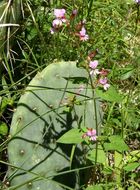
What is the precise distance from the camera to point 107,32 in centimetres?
291

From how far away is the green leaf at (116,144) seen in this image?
1.67m

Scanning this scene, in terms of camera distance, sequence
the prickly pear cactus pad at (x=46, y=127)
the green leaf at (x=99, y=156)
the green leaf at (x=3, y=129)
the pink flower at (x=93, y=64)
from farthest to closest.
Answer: the green leaf at (x=3, y=129) → the prickly pear cactus pad at (x=46, y=127) → the green leaf at (x=99, y=156) → the pink flower at (x=93, y=64)

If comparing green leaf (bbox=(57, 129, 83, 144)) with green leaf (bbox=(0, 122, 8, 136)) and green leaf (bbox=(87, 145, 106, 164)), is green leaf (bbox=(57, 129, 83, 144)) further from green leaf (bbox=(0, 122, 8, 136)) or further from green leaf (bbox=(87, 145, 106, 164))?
green leaf (bbox=(0, 122, 8, 136))

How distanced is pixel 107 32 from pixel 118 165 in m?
1.15

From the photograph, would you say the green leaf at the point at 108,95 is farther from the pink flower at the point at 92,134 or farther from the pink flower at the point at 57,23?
the pink flower at the point at 57,23

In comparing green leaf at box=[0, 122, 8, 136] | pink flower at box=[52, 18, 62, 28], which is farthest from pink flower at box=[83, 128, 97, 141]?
green leaf at box=[0, 122, 8, 136]

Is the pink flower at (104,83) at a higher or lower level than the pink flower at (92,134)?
higher

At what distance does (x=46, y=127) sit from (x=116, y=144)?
0.29 m

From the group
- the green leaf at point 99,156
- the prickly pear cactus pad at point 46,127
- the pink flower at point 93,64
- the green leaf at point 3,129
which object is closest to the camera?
the pink flower at point 93,64

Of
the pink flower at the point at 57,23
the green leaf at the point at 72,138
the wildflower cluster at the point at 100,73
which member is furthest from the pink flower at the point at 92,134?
the pink flower at the point at 57,23

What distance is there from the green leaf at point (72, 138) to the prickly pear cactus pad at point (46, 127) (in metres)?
0.13

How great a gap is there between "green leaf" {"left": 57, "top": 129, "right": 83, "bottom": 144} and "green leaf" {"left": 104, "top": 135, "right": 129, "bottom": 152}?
0.10m

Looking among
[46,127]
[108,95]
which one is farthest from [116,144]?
[46,127]

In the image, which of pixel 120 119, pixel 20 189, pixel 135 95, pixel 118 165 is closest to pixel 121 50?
pixel 135 95
